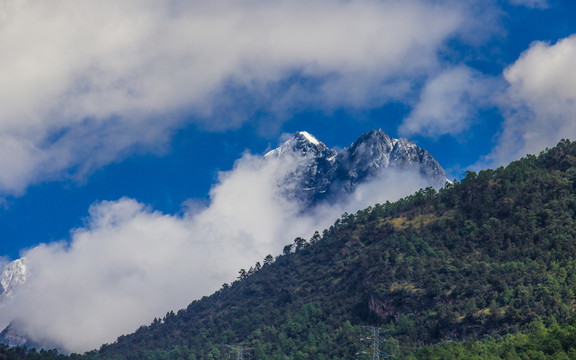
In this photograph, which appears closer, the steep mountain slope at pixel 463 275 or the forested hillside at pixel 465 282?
the forested hillside at pixel 465 282

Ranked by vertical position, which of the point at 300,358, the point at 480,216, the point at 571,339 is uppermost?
the point at 480,216

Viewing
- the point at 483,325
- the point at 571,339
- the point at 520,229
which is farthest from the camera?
the point at 520,229

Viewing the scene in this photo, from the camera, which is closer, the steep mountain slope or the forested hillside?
the forested hillside

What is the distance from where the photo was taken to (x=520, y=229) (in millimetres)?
164375

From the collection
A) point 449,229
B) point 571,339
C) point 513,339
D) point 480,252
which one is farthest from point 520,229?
point 571,339

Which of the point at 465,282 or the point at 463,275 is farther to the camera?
the point at 463,275

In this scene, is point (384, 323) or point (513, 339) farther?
point (384, 323)

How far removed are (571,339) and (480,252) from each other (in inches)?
2577

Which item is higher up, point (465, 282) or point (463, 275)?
point (463, 275)

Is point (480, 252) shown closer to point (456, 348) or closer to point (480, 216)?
point (480, 216)

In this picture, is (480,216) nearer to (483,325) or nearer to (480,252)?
(480,252)

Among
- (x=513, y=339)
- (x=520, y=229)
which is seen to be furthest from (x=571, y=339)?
(x=520, y=229)

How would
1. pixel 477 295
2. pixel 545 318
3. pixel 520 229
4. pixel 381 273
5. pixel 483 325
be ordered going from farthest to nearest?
1. pixel 381 273
2. pixel 520 229
3. pixel 477 295
4. pixel 483 325
5. pixel 545 318

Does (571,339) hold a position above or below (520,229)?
below
